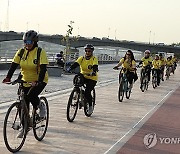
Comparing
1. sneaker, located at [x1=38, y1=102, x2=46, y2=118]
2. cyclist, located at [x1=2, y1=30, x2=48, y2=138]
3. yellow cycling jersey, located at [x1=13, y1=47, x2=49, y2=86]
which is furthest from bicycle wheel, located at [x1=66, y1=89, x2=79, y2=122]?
yellow cycling jersey, located at [x1=13, y1=47, x2=49, y2=86]

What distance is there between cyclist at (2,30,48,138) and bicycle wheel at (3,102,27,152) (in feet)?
0.29

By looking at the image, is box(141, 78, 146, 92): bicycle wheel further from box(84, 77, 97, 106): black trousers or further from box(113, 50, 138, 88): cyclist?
box(84, 77, 97, 106): black trousers

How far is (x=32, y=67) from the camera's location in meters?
6.43

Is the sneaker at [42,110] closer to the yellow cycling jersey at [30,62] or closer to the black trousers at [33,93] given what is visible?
the black trousers at [33,93]

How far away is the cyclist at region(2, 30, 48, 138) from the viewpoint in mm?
6227

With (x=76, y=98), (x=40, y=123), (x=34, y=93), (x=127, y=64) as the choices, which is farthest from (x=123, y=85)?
(x=34, y=93)

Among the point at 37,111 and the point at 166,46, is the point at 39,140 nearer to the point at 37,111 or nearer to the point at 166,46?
the point at 37,111

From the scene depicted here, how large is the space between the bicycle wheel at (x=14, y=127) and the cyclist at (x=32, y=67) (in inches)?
3.5

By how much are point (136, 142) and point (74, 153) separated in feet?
4.55

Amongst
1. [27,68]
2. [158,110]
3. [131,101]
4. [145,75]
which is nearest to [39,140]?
[27,68]

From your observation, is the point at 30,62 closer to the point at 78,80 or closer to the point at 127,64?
the point at 78,80

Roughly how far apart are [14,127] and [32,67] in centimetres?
96

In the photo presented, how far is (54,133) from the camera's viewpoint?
755 centimetres

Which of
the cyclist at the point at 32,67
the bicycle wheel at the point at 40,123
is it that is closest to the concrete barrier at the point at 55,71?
the bicycle wheel at the point at 40,123
